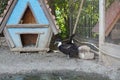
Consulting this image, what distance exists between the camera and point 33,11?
332 inches

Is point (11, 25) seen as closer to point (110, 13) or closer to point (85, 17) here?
point (85, 17)

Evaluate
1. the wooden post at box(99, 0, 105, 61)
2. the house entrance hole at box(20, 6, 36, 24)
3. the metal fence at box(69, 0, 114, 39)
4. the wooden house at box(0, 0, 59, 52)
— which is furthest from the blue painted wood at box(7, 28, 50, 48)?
the wooden post at box(99, 0, 105, 61)

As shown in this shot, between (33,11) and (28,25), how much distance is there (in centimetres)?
39

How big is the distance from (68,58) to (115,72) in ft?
6.01

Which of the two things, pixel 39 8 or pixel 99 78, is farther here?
pixel 39 8

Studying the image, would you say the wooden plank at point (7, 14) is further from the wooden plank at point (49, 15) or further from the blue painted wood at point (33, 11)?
the wooden plank at point (49, 15)

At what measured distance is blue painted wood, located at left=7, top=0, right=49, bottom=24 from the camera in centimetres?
838

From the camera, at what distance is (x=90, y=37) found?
7895mm

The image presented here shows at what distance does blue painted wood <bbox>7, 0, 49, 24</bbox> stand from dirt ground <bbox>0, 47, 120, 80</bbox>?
88 centimetres

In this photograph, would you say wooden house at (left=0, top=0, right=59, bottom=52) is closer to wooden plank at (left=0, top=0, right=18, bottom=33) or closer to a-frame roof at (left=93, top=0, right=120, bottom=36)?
wooden plank at (left=0, top=0, right=18, bottom=33)

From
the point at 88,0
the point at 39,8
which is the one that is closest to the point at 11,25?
the point at 39,8

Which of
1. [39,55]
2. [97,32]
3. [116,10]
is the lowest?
[39,55]

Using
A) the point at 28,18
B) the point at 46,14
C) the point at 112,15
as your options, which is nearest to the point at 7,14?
the point at 28,18

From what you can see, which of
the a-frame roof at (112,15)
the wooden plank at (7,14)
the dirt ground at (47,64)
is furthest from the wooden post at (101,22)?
the wooden plank at (7,14)
